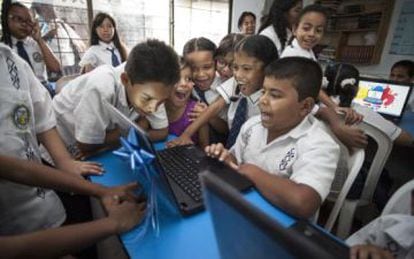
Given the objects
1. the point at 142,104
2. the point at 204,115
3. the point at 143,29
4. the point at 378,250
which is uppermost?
the point at 143,29

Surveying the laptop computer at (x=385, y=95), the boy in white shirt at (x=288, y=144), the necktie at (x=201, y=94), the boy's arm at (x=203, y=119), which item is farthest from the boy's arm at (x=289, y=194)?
the laptop computer at (x=385, y=95)

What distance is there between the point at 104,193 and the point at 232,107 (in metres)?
0.87

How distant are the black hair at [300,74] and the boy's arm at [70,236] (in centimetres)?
69

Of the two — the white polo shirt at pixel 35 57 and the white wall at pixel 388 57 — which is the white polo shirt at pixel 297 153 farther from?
the white wall at pixel 388 57

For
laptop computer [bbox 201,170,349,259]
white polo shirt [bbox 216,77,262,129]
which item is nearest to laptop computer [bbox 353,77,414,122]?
white polo shirt [bbox 216,77,262,129]

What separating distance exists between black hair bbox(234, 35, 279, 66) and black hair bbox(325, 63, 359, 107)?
0.73 meters

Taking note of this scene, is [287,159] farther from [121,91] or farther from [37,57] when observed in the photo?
[37,57]

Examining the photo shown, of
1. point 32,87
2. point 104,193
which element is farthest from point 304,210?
point 32,87

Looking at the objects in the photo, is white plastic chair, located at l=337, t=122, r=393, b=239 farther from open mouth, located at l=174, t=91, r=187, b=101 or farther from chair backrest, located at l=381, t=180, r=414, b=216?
open mouth, located at l=174, t=91, r=187, b=101

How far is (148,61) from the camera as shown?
975mm

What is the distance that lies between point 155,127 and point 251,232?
101cm

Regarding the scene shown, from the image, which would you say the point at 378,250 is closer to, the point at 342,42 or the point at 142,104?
the point at 142,104

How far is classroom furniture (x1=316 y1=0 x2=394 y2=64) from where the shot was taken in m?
3.89

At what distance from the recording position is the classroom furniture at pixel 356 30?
3893mm
